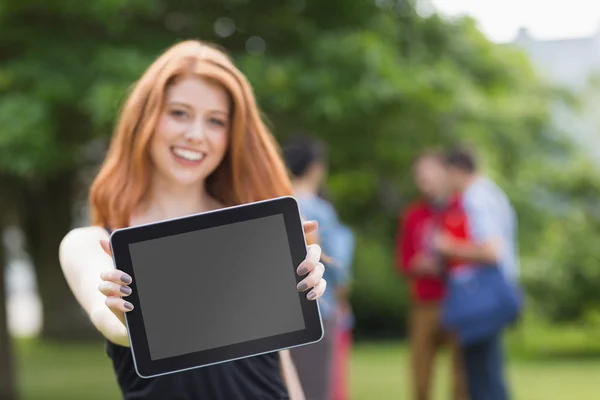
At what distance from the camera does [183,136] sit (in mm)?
2457

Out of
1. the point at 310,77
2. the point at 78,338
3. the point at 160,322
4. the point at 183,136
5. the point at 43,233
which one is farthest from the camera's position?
the point at 78,338

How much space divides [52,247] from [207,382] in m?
16.7

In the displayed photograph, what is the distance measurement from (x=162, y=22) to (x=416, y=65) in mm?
2186

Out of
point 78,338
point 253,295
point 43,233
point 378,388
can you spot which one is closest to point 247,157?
point 253,295

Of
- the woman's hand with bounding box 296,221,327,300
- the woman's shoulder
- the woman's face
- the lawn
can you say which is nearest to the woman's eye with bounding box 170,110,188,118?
the woman's face

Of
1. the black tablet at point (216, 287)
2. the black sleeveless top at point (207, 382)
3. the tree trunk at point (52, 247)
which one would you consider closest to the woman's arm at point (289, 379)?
the black sleeveless top at point (207, 382)

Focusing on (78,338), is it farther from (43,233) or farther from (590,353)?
(590,353)

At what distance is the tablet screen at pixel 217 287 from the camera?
6.93ft

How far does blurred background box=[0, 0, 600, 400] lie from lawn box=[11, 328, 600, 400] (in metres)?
0.04

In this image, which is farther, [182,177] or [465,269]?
[465,269]

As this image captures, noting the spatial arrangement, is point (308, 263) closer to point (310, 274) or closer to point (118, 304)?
point (310, 274)

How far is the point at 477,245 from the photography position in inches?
245

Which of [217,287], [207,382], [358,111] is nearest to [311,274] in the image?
[217,287]

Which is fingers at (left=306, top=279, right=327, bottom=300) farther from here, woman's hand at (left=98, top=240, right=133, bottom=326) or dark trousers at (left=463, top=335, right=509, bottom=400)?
dark trousers at (left=463, top=335, right=509, bottom=400)
